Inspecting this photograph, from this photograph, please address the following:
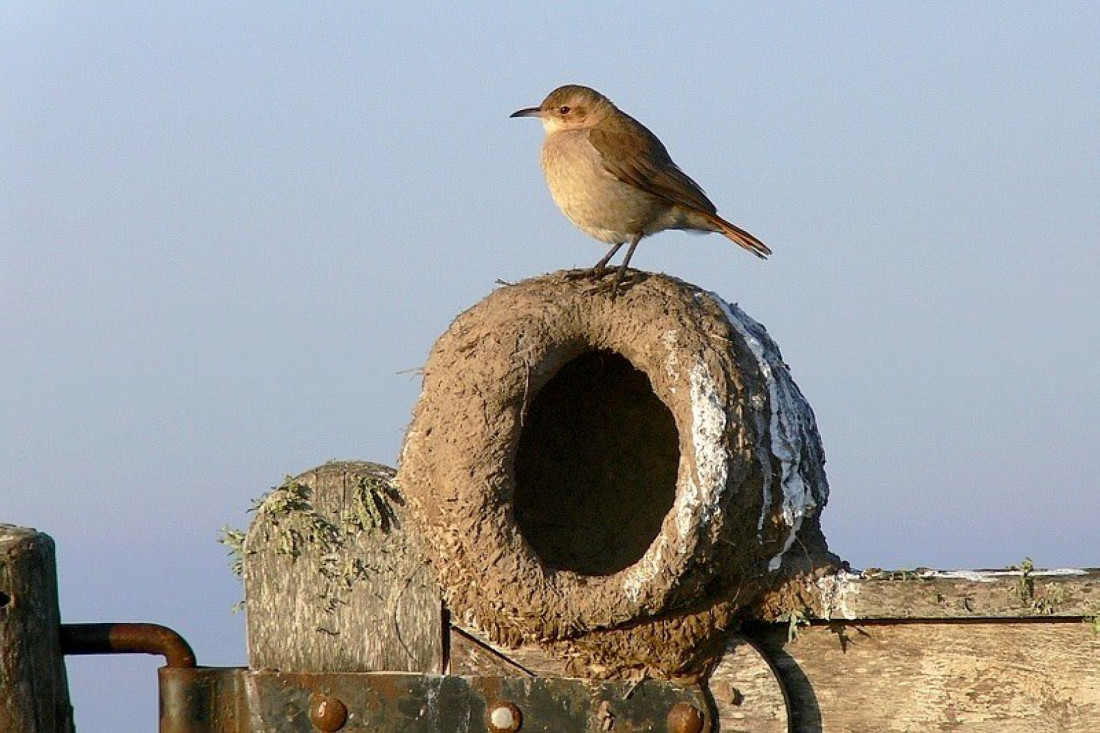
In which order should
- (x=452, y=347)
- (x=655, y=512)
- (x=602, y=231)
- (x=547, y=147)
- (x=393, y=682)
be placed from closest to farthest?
1. (x=393, y=682)
2. (x=452, y=347)
3. (x=655, y=512)
4. (x=602, y=231)
5. (x=547, y=147)

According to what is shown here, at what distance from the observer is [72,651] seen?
466cm

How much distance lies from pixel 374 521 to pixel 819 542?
146 centimetres

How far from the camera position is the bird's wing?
6574 mm

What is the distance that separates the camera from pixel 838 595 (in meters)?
4.61

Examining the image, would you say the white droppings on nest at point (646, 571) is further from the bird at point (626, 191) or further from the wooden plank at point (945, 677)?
the bird at point (626, 191)

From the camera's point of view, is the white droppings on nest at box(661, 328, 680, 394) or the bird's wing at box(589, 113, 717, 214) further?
the bird's wing at box(589, 113, 717, 214)

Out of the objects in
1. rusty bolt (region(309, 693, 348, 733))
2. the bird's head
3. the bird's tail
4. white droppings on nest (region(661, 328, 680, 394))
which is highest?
the bird's head

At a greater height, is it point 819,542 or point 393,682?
point 819,542

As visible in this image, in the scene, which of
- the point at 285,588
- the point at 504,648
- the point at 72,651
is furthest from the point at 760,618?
the point at 72,651

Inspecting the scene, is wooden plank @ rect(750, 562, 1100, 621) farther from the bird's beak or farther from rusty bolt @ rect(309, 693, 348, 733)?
the bird's beak

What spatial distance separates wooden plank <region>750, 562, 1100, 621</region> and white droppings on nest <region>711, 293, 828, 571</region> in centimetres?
20

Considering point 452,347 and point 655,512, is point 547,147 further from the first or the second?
point 452,347

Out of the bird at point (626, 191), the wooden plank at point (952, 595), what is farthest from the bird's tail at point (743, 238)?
the wooden plank at point (952, 595)

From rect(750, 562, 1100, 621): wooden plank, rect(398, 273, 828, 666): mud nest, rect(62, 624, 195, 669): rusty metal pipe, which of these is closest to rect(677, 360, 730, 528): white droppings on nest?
→ rect(398, 273, 828, 666): mud nest
